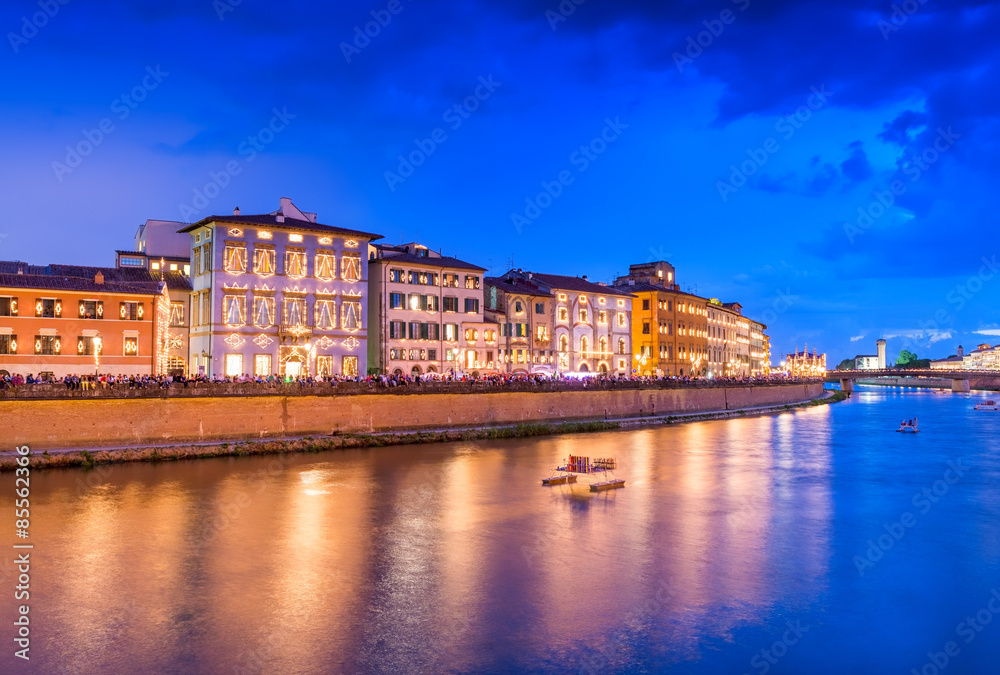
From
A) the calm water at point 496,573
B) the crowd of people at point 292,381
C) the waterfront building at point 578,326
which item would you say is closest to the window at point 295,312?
the crowd of people at point 292,381

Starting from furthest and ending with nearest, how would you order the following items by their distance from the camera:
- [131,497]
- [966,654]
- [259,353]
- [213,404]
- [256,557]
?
[259,353] → [213,404] → [131,497] → [256,557] → [966,654]

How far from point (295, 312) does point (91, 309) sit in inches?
493

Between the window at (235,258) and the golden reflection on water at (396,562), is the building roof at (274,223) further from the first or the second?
the golden reflection on water at (396,562)

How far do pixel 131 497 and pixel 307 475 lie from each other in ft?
25.7

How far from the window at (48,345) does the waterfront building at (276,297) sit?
8.95 metres

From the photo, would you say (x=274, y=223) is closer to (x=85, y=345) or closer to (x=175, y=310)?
(x=175, y=310)

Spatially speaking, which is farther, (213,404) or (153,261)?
(153,261)

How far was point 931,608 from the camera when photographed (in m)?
17.1

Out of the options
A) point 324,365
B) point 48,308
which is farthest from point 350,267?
point 48,308

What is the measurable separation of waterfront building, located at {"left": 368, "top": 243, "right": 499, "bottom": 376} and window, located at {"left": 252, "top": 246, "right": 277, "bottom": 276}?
9.13 metres

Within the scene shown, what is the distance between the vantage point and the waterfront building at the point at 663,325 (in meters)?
94.5

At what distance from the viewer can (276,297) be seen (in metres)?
52.2

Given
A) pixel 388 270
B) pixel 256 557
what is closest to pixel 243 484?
pixel 256 557

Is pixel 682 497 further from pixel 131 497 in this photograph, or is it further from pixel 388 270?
pixel 388 270
